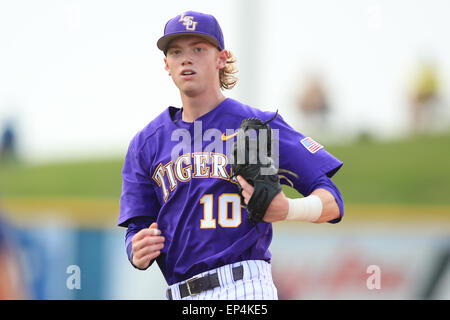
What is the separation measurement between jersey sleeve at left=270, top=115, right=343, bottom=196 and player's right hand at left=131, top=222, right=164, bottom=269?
61 centimetres

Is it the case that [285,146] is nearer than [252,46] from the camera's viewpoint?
Yes

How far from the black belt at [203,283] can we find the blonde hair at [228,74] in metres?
A: 0.89

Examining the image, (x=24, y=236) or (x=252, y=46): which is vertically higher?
(x=252, y=46)

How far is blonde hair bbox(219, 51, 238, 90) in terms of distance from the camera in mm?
3492

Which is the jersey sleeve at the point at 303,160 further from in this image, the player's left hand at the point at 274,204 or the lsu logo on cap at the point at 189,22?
the lsu logo on cap at the point at 189,22

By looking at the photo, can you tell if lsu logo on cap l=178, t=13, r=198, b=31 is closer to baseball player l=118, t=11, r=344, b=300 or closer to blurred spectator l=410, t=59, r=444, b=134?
baseball player l=118, t=11, r=344, b=300

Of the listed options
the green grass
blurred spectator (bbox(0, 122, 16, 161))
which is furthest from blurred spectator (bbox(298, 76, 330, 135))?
blurred spectator (bbox(0, 122, 16, 161))

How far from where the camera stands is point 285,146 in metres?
3.20

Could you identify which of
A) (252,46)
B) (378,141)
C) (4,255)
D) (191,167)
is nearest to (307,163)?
(191,167)

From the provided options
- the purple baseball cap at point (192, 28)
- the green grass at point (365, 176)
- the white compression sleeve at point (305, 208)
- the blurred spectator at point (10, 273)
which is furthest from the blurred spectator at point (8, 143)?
the white compression sleeve at point (305, 208)

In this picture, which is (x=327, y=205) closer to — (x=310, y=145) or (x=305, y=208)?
(x=305, y=208)
